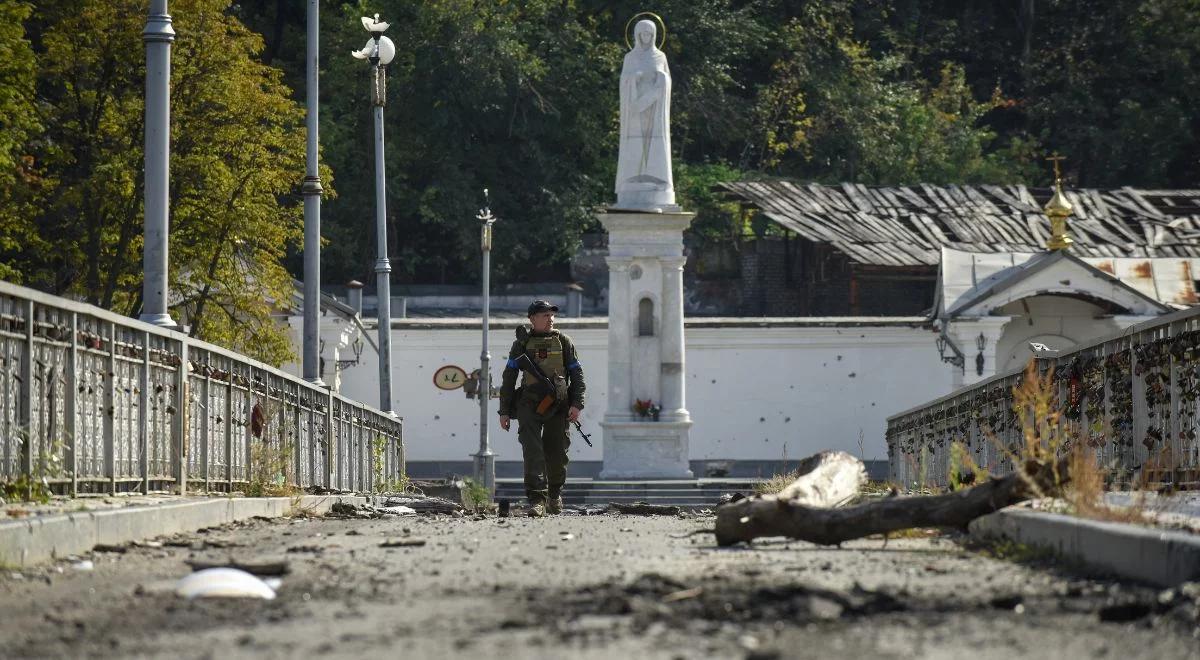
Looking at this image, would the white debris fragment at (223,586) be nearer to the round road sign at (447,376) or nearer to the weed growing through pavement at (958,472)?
the weed growing through pavement at (958,472)

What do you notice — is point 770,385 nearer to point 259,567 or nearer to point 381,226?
point 381,226

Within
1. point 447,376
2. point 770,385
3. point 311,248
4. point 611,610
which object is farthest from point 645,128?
point 611,610

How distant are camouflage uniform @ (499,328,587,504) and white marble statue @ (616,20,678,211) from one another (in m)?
25.0

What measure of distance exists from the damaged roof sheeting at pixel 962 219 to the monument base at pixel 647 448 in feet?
36.5

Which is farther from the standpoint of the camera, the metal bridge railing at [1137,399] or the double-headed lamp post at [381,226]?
the double-headed lamp post at [381,226]

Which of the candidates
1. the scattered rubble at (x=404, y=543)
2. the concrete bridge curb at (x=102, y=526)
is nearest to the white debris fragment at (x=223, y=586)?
the concrete bridge curb at (x=102, y=526)

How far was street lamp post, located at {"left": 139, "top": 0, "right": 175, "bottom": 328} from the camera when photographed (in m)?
18.6

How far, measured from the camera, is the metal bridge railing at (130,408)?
12.8m

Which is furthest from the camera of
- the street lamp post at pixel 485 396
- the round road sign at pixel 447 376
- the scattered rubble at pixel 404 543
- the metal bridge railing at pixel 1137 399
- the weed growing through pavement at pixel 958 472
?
the round road sign at pixel 447 376

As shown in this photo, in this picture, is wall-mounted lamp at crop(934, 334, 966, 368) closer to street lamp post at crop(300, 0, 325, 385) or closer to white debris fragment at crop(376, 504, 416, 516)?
street lamp post at crop(300, 0, 325, 385)

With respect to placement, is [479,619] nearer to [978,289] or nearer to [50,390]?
[50,390]

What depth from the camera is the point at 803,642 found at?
6.72 m

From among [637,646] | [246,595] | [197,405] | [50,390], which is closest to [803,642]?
[637,646]

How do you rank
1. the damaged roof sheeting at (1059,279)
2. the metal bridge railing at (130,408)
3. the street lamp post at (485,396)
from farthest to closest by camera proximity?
1. the damaged roof sheeting at (1059,279)
2. the street lamp post at (485,396)
3. the metal bridge railing at (130,408)
